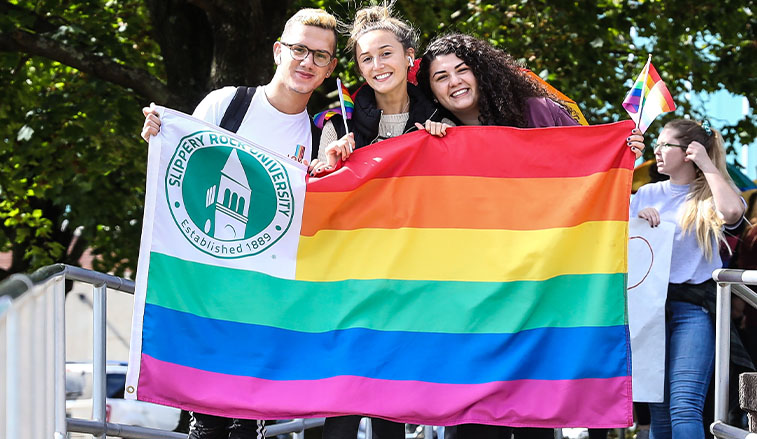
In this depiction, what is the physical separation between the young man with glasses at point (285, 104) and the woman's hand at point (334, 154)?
11cm

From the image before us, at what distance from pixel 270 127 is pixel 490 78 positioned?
96 cm

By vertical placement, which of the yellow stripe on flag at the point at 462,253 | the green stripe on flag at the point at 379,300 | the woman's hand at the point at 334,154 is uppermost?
the woman's hand at the point at 334,154

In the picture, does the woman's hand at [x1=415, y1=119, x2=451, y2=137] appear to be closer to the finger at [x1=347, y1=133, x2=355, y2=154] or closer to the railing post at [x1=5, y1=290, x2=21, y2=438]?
the finger at [x1=347, y1=133, x2=355, y2=154]

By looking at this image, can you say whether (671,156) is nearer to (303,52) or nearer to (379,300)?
(379,300)

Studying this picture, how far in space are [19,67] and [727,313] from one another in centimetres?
769

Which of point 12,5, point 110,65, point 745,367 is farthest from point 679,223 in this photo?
point 12,5

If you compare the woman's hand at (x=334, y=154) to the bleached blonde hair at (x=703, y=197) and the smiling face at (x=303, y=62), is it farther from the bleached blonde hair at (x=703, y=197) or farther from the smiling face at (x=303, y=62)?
the bleached blonde hair at (x=703, y=197)

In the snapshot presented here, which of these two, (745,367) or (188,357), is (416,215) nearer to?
(188,357)

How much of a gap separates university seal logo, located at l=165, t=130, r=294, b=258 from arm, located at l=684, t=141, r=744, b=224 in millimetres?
2093

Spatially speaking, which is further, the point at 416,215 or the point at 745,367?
the point at 745,367

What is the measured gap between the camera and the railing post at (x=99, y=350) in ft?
15.3

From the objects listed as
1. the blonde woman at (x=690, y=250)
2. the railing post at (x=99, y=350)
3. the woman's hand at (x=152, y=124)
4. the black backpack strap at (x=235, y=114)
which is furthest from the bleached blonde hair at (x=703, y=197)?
the railing post at (x=99, y=350)

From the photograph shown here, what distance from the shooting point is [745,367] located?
198 inches

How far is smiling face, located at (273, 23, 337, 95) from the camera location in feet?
14.1
